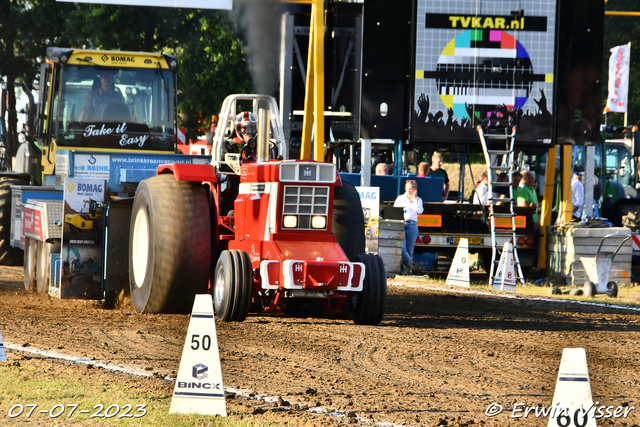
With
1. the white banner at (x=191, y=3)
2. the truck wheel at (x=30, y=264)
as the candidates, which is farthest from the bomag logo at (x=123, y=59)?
the truck wheel at (x=30, y=264)

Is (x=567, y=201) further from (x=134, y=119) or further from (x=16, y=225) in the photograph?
(x=16, y=225)

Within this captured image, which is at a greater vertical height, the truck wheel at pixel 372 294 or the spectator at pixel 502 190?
the spectator at pixel 502 190

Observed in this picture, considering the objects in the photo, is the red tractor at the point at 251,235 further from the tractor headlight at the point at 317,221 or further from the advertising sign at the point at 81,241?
the advertising sign at the point at 81,241

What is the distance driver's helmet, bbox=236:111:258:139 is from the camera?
930 cm

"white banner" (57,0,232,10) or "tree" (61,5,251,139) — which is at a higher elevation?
"tree" (61,5,251,139)

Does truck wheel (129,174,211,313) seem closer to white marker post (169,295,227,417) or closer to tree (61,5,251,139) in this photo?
white marker post (169,295,227,417)

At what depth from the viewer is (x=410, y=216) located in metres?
15.0

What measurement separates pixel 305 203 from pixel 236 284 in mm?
1122

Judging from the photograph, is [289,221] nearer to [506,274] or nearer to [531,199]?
[506,274]

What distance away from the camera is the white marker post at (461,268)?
13930 millimetres

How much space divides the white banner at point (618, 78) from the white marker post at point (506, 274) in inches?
385

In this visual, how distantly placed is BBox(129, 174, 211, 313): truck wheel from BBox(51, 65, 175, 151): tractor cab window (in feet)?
15.9

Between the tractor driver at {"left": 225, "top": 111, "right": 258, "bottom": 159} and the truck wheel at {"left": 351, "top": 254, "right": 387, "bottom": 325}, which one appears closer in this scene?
the truck wheel at {"left": 351, "top": 254, "right": 387, "bottom": 325}

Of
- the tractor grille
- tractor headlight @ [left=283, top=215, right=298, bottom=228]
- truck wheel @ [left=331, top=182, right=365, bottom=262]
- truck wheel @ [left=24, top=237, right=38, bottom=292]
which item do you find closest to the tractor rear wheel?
tractor headlight @ [left=283, top=215, right=298, bottom=228]
